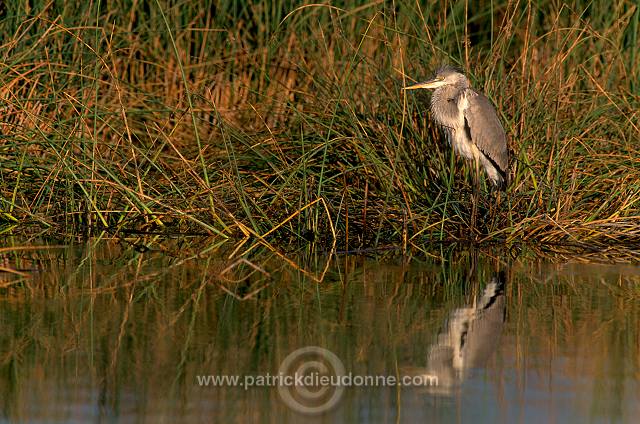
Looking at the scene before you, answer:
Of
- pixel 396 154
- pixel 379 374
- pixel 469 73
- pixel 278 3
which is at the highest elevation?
pixel 278 3

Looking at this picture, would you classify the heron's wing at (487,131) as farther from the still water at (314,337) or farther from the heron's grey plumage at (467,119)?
the still water at (314,337)

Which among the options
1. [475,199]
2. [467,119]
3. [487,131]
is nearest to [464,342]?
[475,199]

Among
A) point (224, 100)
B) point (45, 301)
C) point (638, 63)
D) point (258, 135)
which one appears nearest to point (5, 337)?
point (45, 301)

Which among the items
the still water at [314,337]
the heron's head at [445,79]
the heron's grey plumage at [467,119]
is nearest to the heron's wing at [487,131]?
the heron's grey plumage at [467,119]

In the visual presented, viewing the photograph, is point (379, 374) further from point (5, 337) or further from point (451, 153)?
point (451, 153)

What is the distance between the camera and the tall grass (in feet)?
23.0

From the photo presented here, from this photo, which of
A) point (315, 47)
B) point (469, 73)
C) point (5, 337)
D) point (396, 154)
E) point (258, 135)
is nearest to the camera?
point (5, 337)

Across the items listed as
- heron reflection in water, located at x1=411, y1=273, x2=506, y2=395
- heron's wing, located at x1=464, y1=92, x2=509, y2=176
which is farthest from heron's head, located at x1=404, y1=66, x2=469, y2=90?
heron reflection in water, located at x1=411, y1=273, x2=506, y2=395

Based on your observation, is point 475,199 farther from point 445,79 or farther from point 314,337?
point 314,337

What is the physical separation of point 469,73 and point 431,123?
412 mm

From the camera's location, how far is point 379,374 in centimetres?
419

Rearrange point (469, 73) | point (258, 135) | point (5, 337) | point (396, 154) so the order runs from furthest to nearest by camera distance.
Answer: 1. point (258, 135)
2. point (469, 73)
3. point (396, 154)
4. point (5, 337)

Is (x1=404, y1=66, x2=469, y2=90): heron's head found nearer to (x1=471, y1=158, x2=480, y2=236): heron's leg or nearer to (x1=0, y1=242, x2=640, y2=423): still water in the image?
(x1=471, y1=158, x2=480, y2=236): heron's leg

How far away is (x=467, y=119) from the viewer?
768 cm
